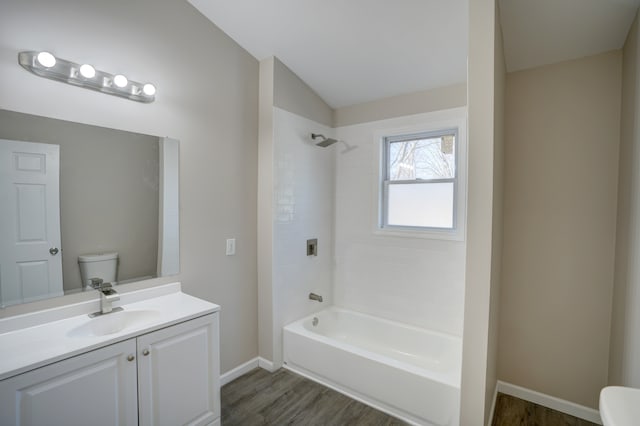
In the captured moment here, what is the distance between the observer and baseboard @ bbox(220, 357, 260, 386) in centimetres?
245

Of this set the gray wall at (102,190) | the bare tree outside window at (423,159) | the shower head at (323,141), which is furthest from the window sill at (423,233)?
the gray wall at (102,190)

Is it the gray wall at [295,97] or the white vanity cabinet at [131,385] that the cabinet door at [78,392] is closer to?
the white vanity cabinet at [131,385]

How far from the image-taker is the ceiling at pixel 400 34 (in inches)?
72.5

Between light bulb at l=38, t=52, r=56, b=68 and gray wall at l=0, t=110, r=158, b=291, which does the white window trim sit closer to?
gray wall at l=0, t=110, r=158, b=291

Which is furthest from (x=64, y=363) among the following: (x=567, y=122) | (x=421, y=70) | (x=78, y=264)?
(x=567, y=122)

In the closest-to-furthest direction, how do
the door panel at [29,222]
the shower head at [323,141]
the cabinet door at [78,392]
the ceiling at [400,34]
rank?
the cabinet door at [78,392], the door panel at [29,222], the ceiling at [400,34], the shower head at [323,141]

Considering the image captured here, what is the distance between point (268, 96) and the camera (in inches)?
103

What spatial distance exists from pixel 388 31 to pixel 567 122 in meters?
1.44

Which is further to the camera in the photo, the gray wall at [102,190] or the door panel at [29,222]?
the gray wall at [102,190]

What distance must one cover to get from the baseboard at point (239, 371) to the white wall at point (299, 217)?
Result: 0.20m

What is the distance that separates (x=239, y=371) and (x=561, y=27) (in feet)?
11.2

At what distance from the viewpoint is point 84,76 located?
5.46 feet

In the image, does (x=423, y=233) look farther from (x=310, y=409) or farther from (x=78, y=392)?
(x=78, y=392)

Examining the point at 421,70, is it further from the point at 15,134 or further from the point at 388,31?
the point at 15,134
